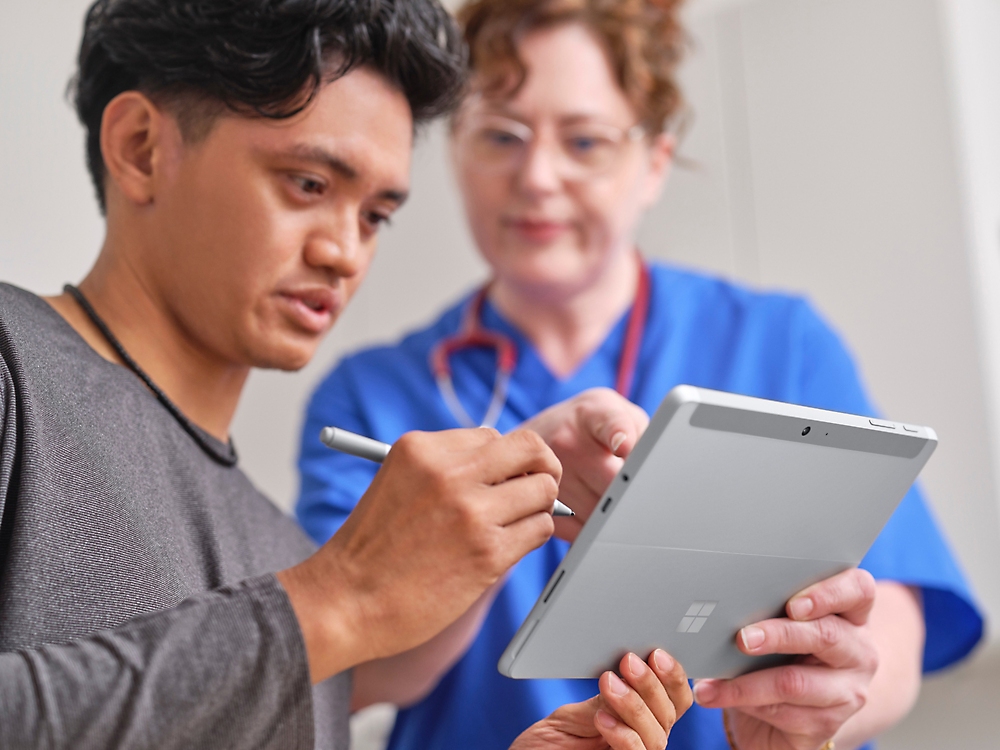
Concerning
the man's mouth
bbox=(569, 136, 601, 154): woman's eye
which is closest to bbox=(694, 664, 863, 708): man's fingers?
the man's mouth

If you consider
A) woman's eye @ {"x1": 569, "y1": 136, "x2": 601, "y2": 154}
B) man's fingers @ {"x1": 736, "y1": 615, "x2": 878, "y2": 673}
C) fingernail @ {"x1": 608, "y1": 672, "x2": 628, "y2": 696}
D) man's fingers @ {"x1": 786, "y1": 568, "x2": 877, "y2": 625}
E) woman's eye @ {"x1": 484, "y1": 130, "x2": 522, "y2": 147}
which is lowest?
fingernail @ {"x1": 608, "y1": 672, "x2": 628, "y2": 696}

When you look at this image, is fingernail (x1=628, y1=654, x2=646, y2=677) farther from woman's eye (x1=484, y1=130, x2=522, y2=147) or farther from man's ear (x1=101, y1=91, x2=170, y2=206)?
woman's eye (x1=484, y1=130, x2=522, y2=147)

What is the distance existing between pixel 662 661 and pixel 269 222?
0.47 metres

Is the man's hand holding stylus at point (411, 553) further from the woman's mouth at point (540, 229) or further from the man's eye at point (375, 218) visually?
the woman's mouth at point (540, 229)

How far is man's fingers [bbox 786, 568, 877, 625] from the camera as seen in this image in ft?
2.28

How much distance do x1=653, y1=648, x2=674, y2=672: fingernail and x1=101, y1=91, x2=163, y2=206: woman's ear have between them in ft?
1.88

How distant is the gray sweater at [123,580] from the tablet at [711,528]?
0.19 m

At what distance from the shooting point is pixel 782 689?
72 centimetres

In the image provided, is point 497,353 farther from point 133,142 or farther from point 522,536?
point 522,536

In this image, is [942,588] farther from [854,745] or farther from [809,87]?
[809,87]

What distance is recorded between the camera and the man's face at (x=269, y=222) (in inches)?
30.1

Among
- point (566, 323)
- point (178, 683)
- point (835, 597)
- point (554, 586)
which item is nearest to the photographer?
point (178, 683)

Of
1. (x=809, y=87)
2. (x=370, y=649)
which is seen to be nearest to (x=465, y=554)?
(x=370, y=649)

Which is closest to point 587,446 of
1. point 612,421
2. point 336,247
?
point 612,421
